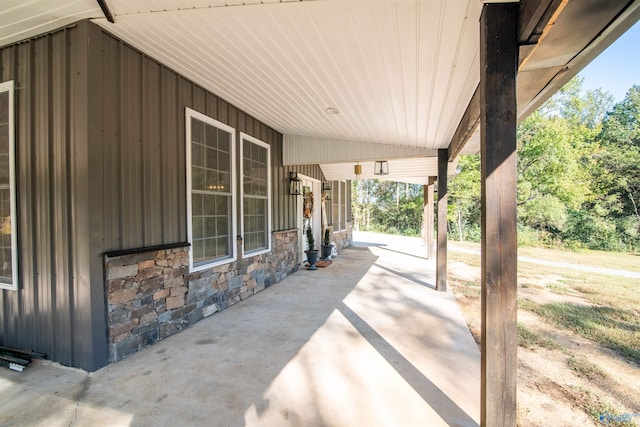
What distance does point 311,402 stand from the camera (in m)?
2.10

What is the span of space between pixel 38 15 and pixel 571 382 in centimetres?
542

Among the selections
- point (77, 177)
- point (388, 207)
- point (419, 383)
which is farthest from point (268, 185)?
point (388, 207)

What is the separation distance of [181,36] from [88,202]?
1.67 metres

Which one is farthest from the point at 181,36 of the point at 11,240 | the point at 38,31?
the point at 11,240

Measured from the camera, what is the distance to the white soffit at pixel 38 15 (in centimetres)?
222

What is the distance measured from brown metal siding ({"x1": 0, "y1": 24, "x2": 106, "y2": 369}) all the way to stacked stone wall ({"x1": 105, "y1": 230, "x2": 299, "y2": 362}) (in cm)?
17

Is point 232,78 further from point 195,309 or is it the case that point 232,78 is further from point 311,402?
point 311,402

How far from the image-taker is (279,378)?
241 centimetres

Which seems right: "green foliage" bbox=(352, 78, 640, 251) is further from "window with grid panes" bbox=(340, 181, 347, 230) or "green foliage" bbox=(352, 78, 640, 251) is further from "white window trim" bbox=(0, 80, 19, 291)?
"white window trim" bbox=(0, 80, 19, 291)

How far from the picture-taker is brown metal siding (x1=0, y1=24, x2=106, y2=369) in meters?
2.51

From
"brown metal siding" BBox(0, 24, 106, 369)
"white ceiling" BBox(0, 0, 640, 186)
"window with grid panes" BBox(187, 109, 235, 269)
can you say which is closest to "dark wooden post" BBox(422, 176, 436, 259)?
"white ceiling" BBox(0, 0, 640, 186)

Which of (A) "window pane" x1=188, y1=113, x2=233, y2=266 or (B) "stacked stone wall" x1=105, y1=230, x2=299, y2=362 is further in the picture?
(A) "window pane" x1=188, y1=113, x2=233, y2=266

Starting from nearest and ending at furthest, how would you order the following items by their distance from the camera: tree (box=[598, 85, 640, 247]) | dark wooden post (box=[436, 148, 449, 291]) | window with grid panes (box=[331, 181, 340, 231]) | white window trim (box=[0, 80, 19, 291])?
white window trim (box=[0, 80, 19, 291]) → dark wooden post (box=[436, 148, 449, 291]) → window with grid panes (box=[331, 181, 340, 231]) → tree (box=[598, 85, 640, 247])

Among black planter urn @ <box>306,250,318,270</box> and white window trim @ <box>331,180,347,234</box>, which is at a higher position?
white window trim @ <box>331,180,347,234</box>
